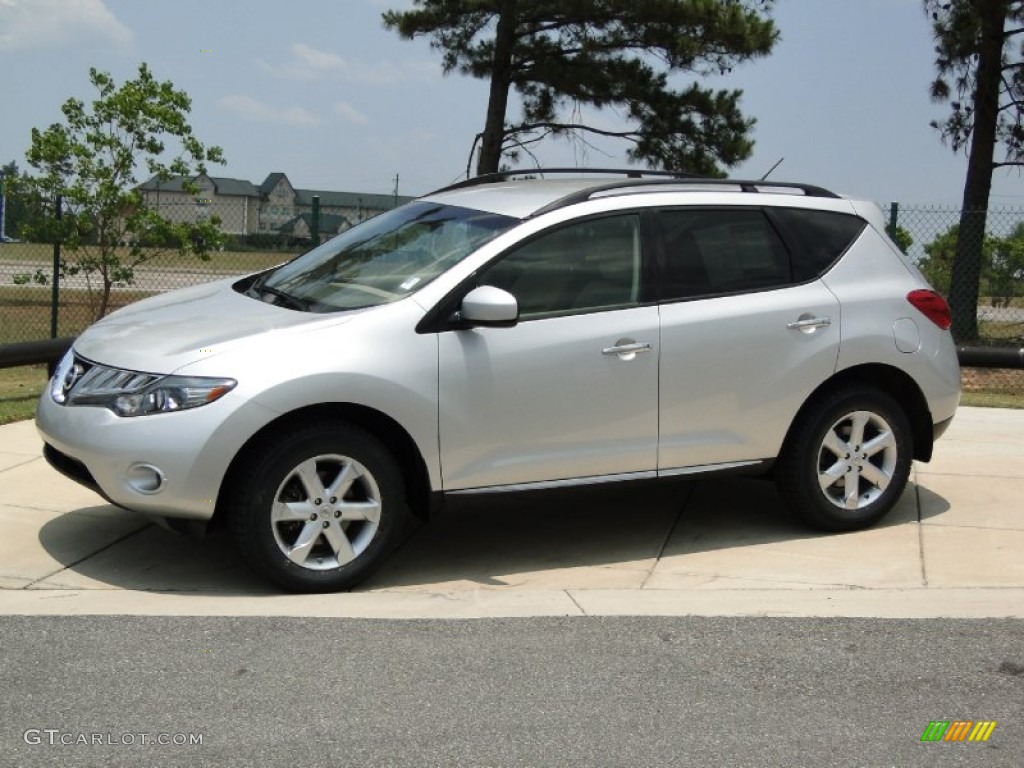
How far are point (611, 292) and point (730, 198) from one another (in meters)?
0.94

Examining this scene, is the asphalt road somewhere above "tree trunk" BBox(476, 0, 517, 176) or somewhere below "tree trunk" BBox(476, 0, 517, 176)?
below

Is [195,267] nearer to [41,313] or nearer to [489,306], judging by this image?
[41,313]

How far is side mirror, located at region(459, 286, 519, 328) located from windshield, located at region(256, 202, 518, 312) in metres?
0.31

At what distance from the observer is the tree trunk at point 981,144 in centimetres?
1702

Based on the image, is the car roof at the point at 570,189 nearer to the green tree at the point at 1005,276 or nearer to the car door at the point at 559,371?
the car door at the point at 559,371

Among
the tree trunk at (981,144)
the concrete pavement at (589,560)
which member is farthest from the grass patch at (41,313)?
the tree trunk at (981,144)

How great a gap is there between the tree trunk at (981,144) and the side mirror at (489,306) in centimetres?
1260

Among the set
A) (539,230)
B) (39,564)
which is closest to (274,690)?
(39,564)

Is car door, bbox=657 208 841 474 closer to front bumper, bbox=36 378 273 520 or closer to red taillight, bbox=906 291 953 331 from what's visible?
red taillight, bbox=906 291 953 331

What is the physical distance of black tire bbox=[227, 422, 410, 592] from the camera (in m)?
5.23

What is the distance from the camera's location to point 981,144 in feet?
62.3

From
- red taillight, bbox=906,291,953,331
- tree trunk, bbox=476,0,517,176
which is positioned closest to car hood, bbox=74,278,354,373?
red taillight, bbox=906,291,953,331

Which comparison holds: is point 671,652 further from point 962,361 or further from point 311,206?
point 311,206

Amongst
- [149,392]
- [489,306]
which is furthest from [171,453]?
[489,306]
